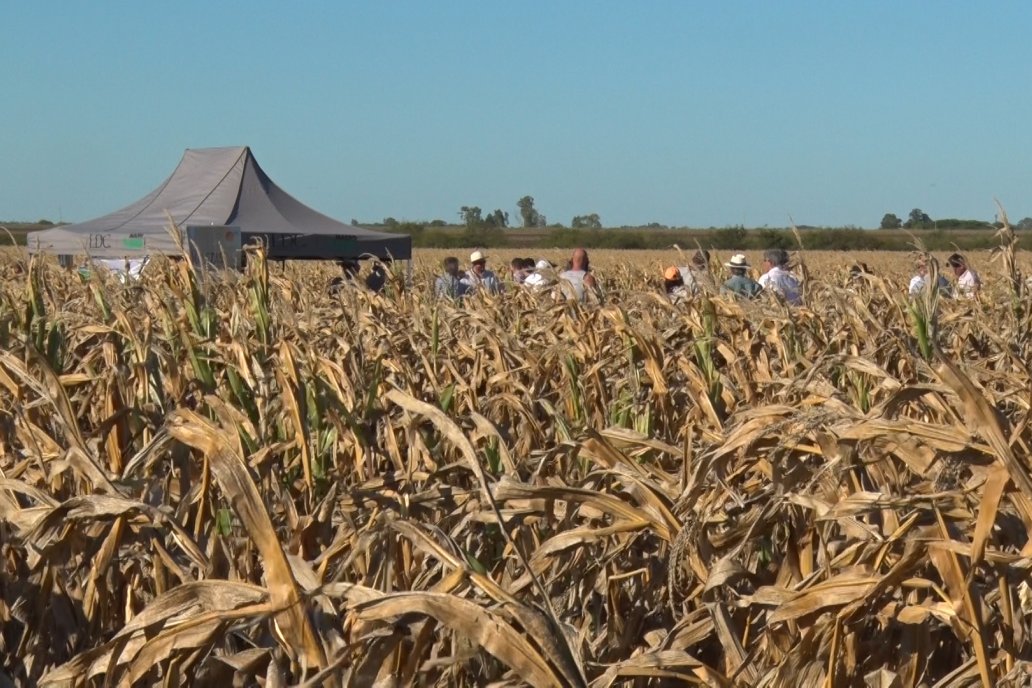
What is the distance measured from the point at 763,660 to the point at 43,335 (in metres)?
2.52

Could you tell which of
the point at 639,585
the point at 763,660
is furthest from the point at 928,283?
the point at 763,660

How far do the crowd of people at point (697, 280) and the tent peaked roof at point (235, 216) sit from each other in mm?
1889

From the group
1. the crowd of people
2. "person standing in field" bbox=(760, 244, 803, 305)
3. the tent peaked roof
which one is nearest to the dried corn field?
the crowd of people

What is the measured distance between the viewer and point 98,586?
316 centimetres

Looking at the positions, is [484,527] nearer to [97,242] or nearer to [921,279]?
[921,279]

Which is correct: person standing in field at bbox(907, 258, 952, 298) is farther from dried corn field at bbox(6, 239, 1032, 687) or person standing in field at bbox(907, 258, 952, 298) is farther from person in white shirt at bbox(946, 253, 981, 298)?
dried corn field at bbox(6, 239, 1032, 687)

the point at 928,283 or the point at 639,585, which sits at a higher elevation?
the point at 928,283

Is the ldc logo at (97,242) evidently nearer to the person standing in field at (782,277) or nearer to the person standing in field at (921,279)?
the person standing in field at (782,277)

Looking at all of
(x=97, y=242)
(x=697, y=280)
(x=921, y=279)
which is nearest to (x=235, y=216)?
(x=97, y=242)

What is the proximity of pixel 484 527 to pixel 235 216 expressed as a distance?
528 inches

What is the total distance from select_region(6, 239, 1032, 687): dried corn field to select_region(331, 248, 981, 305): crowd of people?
1.33 meters

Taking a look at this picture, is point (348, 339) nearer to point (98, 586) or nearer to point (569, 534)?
point (98, 586)

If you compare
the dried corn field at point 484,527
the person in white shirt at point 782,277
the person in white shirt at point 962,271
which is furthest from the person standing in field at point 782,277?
the dried corn field at point 484,527

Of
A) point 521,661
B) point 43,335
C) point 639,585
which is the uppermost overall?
point 43,335
